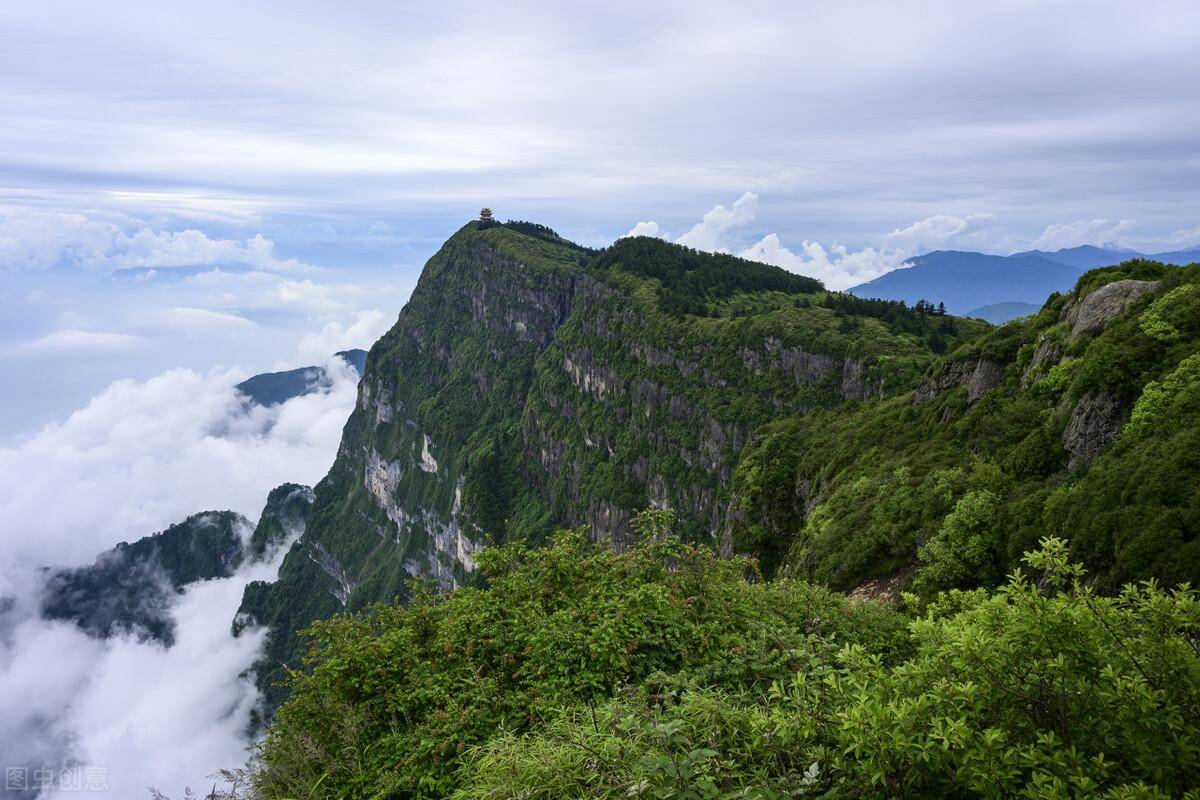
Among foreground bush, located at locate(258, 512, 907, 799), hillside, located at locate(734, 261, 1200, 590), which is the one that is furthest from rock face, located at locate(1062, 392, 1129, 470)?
Answer: foreground bush, located at locate(258, 512, 907, 799)

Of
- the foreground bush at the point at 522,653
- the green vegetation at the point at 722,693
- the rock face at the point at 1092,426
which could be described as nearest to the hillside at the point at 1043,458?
the rock face at the point at 1092,426

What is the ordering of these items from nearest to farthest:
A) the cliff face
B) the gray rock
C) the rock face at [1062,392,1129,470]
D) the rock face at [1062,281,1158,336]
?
the rock face at [1062,392,1129,470], the rock face at [1062,281,1158,336], the gray rock, the cliff face

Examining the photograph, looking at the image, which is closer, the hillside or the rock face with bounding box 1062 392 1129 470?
the hillside

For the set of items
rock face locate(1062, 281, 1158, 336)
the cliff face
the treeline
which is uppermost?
the treeline

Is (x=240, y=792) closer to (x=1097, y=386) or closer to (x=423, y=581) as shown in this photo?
(x=423, y=581)

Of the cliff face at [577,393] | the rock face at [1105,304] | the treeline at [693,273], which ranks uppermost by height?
the treeline at [693,273]

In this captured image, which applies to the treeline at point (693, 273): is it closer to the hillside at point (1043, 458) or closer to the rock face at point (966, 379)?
the rock face at point (966, 379)

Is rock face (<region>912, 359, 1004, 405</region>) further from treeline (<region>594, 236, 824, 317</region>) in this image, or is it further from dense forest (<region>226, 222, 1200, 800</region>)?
treeline (<region>594, 236, 824, 317</region>)

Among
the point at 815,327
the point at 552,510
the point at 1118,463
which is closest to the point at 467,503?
the point at 552,510
